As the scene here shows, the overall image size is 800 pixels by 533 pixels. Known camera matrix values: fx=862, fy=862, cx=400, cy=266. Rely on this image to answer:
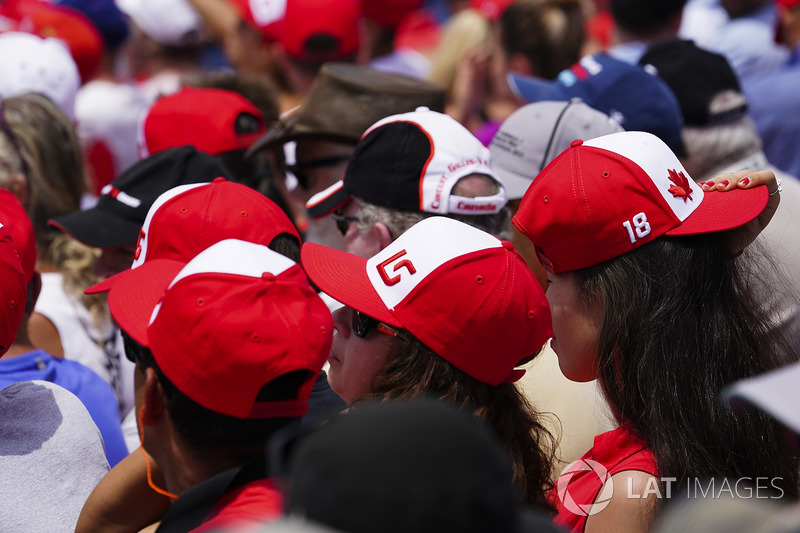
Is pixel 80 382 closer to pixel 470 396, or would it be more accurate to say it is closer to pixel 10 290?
pixel 10 290

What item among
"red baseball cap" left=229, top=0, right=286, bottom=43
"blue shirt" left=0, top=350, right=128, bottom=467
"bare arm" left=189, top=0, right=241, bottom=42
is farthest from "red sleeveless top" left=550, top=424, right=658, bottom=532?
"bare arm" left=189, top=0, right=241, bottom=42

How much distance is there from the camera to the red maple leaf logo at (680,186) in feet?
6.67

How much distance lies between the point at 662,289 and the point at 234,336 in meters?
0.97

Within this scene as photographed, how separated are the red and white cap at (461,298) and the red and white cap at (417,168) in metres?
0.69

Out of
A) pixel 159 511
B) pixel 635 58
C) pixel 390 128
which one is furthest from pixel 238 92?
pixel 159 511

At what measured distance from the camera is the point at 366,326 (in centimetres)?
212

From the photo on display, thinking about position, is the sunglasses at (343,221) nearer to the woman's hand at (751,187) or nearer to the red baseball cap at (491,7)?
the woman's hand at (751,187)

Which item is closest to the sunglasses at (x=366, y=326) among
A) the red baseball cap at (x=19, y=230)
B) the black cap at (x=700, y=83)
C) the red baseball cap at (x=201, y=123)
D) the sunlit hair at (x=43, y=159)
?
the red baseball cap at (x=19, y=230)

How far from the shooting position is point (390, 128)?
295 cm

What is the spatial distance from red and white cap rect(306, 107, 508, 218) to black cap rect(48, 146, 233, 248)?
50 centimetres

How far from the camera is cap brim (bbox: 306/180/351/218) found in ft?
9.75

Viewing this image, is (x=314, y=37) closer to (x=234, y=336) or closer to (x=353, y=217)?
(x=353, y=217)

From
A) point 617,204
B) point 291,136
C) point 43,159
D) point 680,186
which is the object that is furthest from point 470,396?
point 43,159
